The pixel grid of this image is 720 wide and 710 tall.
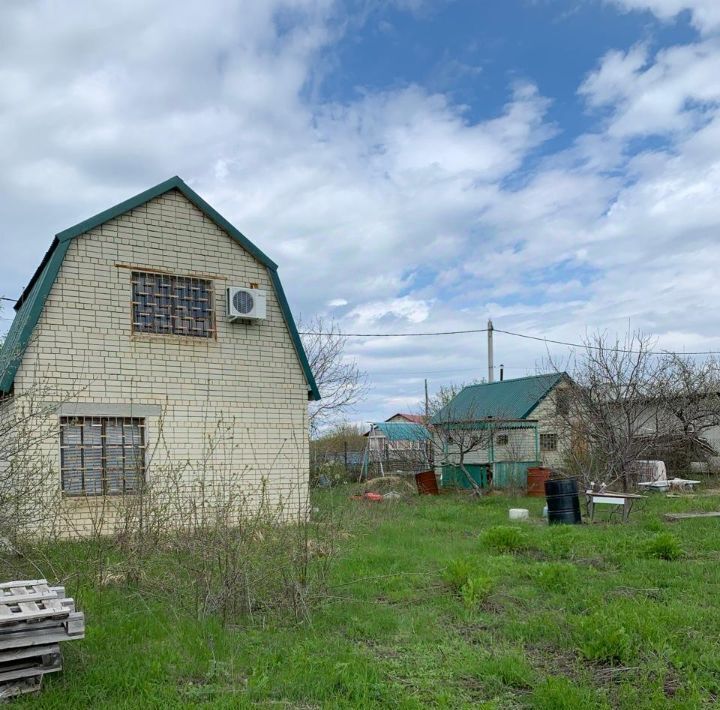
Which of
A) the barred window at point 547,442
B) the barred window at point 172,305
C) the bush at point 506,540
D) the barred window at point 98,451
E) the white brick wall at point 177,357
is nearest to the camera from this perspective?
the bush at point 506,540

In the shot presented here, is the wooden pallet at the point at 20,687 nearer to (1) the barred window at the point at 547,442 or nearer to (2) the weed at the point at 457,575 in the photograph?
(2) the weed at the point at 457,575

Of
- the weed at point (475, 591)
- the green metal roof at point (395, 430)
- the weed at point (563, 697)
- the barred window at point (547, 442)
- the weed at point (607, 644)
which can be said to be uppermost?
the green metal roof at point (395, 430)

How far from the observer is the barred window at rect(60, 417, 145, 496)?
33.6ft

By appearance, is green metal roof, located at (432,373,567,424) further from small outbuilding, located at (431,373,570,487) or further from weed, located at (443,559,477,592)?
weed, located at (443,559,477,592)

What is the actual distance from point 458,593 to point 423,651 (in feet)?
5.58

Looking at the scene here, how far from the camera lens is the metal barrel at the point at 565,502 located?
1173cm

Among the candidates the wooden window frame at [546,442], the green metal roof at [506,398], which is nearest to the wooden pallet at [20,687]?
the green metal roof at [506,398]

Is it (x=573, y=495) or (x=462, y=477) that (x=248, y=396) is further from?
(x=462, y=477)

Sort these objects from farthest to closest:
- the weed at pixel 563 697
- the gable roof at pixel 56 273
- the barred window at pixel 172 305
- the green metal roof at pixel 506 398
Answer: the green metal roof at pixel 506 398 → the barred window at pixel 172 305 → the gable roof at pixel 56 273 → the weed at pixel 563 697

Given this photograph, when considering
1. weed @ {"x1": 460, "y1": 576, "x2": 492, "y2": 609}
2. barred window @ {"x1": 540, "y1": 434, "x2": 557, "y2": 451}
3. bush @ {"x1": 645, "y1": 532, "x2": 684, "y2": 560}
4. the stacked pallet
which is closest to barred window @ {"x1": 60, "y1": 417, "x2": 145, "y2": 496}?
weed @ {"x1": 460, "y1": 576, "x2": 492, "y2": 609}

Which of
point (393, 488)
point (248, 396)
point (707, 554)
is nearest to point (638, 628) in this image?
point (707, 554)

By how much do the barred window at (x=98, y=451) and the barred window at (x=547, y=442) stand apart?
17581mm

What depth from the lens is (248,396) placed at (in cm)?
1205

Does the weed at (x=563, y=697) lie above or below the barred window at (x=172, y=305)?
below
